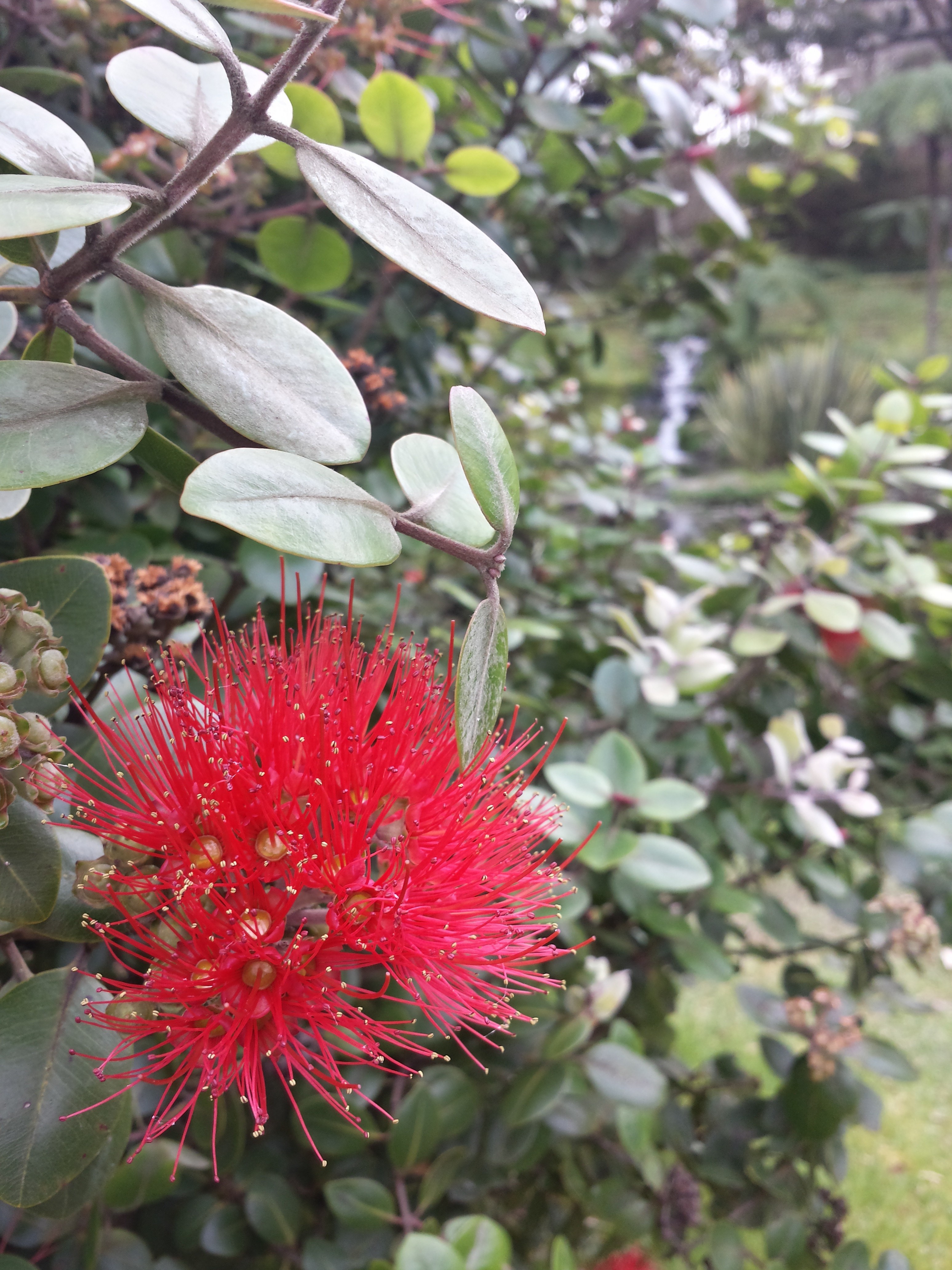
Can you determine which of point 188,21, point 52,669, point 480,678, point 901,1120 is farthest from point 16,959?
point 901,1120

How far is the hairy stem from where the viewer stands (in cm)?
26

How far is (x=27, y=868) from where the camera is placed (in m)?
0.32

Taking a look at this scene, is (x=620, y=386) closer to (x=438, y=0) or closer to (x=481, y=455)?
(x=438, y=0)

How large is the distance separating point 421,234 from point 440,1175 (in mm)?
690

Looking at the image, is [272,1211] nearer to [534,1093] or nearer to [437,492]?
[534,1093]

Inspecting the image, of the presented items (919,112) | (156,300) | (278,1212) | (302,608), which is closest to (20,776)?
(156,300)

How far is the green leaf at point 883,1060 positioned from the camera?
0.87 metres

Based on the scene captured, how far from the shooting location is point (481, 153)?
584 mm

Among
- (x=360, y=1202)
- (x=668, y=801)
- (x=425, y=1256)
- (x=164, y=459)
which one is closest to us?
(x=164, y=459)

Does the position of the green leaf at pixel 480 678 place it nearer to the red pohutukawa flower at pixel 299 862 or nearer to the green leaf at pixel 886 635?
the red pohutukawa flower at pixel 299 862

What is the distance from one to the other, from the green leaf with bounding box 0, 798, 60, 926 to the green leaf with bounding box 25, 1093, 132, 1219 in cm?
11

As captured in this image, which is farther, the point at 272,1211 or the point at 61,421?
the point at 272,1211

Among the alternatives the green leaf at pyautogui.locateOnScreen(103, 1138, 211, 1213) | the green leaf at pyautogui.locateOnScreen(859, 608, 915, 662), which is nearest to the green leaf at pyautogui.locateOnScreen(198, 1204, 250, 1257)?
the green leaf at pyautogui.locateOnScreen(103, 1138, 211, 1213)

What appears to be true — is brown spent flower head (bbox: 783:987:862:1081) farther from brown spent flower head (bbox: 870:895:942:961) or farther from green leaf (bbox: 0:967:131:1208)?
green leaf (bbox: 0:967:131:1208)
